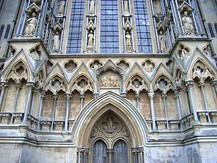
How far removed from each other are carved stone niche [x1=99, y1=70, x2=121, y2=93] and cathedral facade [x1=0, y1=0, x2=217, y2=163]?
53 mm

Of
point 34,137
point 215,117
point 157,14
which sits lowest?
point 34,137

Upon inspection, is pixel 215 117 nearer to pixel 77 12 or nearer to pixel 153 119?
pixel 153 119

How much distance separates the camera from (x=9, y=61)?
29.6ft

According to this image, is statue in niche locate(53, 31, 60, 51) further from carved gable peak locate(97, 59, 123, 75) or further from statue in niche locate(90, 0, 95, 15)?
carved gable peak locate(97, 59, 123, 75)

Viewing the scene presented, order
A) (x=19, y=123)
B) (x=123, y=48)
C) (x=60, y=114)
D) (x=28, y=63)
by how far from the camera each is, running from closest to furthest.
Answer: (x=19, y=123), (x=28, y=63), (x=60, y=114), (x=123, y=48)

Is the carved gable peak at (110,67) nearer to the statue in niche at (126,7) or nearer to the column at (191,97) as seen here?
the column at (191,97)

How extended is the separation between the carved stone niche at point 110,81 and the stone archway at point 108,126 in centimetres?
38

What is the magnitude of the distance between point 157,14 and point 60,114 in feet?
28.3

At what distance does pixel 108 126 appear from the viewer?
9867 mm

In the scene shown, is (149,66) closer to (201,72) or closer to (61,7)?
(201,72)

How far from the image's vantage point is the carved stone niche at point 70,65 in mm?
10547

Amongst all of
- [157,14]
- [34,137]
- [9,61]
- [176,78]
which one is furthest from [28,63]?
[157,14]

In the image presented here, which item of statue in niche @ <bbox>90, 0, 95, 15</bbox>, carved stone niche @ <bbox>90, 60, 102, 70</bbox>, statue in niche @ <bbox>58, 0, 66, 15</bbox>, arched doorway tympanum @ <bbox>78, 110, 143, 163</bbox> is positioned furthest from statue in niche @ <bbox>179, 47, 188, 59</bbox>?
statue in niche @ <bbox>58, 0, 66, 15</bbox>

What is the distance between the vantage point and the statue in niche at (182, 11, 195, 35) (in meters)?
9.91
